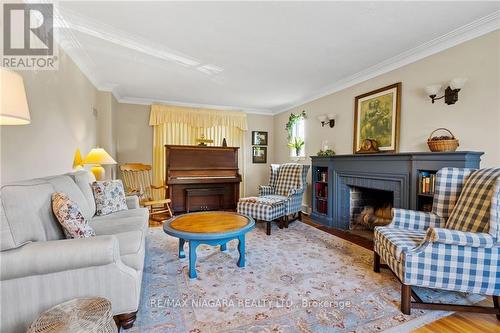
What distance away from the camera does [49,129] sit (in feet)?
7.63

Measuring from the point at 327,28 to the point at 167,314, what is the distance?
2.83m

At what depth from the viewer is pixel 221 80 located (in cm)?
386

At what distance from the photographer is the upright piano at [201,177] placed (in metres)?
4.59

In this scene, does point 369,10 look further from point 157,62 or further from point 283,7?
point 157,62

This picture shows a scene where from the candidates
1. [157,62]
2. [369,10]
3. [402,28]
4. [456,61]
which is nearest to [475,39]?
[456,61]

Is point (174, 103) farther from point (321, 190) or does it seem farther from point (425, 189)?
point (425, 189)

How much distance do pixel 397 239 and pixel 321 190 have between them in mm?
2344

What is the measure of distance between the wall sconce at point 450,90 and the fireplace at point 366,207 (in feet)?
4.85

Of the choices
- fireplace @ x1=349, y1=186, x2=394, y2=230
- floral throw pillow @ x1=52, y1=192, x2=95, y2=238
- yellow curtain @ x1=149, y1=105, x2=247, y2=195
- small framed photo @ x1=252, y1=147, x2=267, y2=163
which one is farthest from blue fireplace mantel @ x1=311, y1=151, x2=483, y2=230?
floral throw pillow @ x1=52, y1=192, x2=95, y2=238

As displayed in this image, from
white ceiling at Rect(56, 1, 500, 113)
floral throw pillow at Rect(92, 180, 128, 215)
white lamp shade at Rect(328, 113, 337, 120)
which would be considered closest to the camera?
white ceiling at Rect(56, 1, 500, 113)

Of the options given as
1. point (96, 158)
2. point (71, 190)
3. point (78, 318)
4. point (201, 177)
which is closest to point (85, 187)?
point (71, 190)

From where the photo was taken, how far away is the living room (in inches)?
56.2

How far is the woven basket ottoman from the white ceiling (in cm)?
219

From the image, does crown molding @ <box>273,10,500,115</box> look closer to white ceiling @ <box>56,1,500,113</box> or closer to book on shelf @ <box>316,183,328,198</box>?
white ceiling @ <box>56,1,500,113</box>
